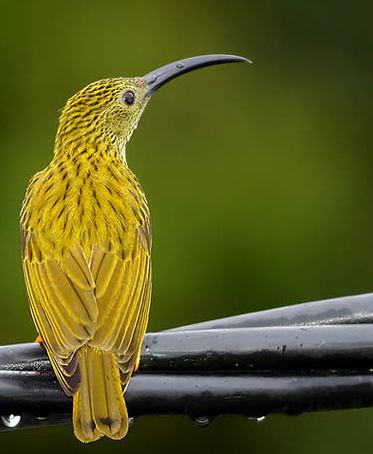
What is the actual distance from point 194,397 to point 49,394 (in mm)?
437

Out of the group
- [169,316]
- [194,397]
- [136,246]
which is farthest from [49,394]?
[169,316]

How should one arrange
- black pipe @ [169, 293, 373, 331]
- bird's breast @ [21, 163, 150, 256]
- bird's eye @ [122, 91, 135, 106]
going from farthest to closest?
bird's eye @ [122, 91, 135, 106], bird's breast @ [21, 163, 150, 256], black pipe @ [169, 293, 373, 331]

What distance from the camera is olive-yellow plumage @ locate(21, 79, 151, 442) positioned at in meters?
4.10

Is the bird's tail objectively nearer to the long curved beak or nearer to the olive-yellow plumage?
the olive-yellow plumage

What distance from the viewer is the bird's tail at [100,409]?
3949 mm

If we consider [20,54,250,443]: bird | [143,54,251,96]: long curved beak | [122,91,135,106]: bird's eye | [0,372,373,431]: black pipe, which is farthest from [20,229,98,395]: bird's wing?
[143,54,251,96]: long curved beak

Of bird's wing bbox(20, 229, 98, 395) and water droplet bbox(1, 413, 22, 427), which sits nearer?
water droplet bbox(1, 413, 22, 427)

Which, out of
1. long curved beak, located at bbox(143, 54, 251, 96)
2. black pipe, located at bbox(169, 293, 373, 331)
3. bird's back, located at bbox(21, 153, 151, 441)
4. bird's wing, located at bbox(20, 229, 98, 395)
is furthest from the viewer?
long curved beak, located at bbox(143, 54, 251, 96)

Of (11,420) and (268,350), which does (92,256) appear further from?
(268,350)

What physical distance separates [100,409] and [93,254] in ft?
3.65

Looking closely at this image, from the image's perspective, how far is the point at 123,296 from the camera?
4.69m

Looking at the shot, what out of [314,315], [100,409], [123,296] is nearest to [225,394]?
[314,315]

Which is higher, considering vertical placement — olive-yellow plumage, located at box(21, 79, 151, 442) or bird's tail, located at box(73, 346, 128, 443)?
olive-yellow plumage, located at box(21, 79, 151, 442)

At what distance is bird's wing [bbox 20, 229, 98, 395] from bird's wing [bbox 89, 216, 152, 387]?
0.04m
